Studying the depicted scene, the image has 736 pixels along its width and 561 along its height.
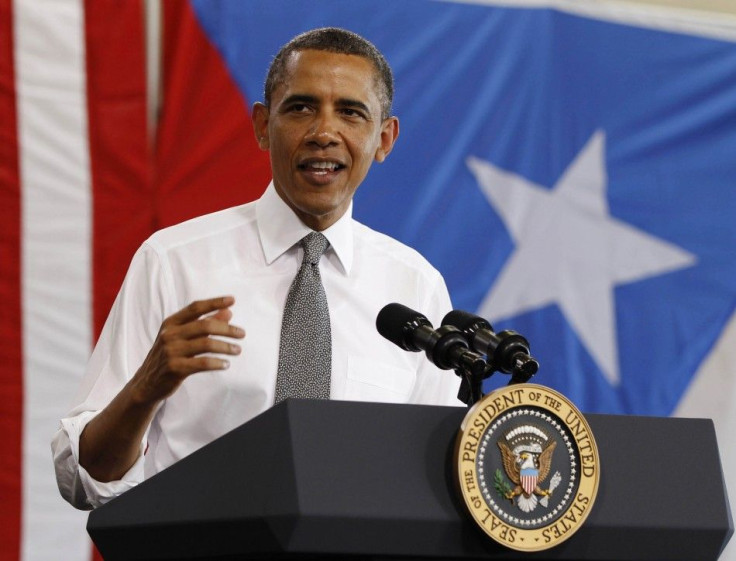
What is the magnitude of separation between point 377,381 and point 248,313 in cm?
25

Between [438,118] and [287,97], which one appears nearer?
[287,97]

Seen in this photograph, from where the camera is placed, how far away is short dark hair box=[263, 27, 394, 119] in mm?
1911

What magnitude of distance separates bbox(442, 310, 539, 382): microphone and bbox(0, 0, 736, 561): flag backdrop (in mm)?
1614

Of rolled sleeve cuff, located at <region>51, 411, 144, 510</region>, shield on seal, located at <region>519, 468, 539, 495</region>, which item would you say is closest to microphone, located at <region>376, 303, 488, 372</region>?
shield on seal, located at <region>519, 468, 539, 495</region>

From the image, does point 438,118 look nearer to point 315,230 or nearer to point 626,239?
point 626,239

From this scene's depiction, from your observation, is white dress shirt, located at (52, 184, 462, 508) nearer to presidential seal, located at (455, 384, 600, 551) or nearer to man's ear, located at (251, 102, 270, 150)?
man's ear, located at (251, 102, 270, 150)

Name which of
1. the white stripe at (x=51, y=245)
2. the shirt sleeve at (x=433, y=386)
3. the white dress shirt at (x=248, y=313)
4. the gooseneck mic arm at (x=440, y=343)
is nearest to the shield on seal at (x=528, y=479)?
the gooseneck mic arm at (x=440, y=343)

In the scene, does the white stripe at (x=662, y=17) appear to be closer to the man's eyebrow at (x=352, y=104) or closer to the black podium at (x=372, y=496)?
the man's eyebrow at (x=352, y=104)

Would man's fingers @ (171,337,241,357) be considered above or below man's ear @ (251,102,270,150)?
below

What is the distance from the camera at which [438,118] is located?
9.68ft

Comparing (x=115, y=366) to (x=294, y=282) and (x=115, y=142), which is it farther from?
(x=115, y=142)

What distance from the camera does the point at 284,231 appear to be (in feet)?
6.28

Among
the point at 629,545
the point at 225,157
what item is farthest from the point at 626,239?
the point at 629,545

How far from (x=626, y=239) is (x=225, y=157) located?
1.17 m
